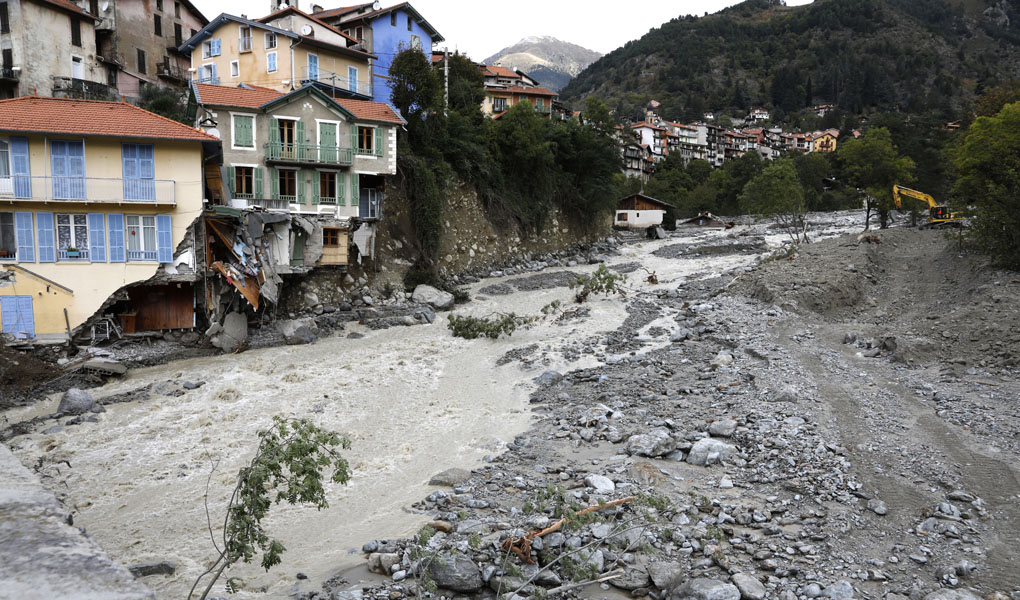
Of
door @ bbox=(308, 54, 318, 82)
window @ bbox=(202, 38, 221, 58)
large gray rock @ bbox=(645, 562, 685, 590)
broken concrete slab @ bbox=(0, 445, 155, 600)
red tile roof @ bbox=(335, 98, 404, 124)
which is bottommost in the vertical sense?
large gray rock @ bbox=(645, 562, 685, 590)

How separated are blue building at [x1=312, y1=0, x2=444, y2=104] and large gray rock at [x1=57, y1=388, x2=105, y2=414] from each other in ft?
97.3

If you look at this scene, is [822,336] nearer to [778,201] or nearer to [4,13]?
[778,201]

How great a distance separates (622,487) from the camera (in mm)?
11273

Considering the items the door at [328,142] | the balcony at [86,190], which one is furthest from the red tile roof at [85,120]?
the door at [328,142]

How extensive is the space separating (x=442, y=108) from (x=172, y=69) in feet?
71.5

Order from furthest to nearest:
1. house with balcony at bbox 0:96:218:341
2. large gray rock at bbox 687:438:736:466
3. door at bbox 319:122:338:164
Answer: door at bbox 319:122:338:164, house with balcony at bbox 0:96:218:341, large gray rock at bbox 687:438:736:466

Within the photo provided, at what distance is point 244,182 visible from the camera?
28.5m

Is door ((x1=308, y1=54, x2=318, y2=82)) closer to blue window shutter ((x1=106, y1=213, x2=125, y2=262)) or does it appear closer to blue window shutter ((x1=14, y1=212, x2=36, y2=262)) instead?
blue window shutter ((x1=106, y1=213, x2=125, y2=262))

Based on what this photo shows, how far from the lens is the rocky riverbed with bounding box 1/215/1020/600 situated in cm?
867

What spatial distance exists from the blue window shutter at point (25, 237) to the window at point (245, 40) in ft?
66.4

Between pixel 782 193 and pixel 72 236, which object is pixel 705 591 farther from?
pixel 782 193

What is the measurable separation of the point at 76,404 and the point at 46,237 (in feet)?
25.3

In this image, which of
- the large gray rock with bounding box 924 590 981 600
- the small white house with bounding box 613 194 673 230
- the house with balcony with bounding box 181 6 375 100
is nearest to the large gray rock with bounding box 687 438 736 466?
the large gray rock with bounding box 924 590 981 600

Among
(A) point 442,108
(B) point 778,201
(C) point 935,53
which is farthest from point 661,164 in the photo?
(C) point 935,53
